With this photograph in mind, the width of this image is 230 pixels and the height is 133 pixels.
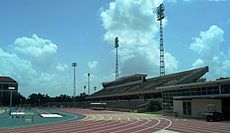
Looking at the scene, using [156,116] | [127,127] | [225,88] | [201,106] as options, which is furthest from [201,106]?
[127,127]

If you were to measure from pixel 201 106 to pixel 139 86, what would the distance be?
163ft

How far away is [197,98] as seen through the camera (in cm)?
4338

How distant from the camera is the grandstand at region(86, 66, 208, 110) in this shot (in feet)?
233

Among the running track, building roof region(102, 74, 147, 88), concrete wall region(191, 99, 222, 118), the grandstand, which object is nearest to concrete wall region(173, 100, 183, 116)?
concrete wall region(191, 99, 222, 118)

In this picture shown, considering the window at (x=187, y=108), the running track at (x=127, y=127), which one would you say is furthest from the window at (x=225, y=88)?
the window at (x=187, y=108)

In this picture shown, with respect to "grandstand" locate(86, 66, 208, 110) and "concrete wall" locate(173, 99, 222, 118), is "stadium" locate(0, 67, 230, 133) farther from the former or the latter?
"grandstand" locate(86, 66, 208, 110)

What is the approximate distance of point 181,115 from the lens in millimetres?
48062

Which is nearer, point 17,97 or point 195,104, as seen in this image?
point 195,104

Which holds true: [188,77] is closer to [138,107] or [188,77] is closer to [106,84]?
[138,107]

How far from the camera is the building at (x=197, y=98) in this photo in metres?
38.5

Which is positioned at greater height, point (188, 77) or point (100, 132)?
point (188, 77)

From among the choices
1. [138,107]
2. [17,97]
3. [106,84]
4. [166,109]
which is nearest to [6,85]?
[17,97]

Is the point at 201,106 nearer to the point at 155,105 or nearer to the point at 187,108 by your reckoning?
the point at 187,108

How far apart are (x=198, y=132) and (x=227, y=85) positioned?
14049mm
